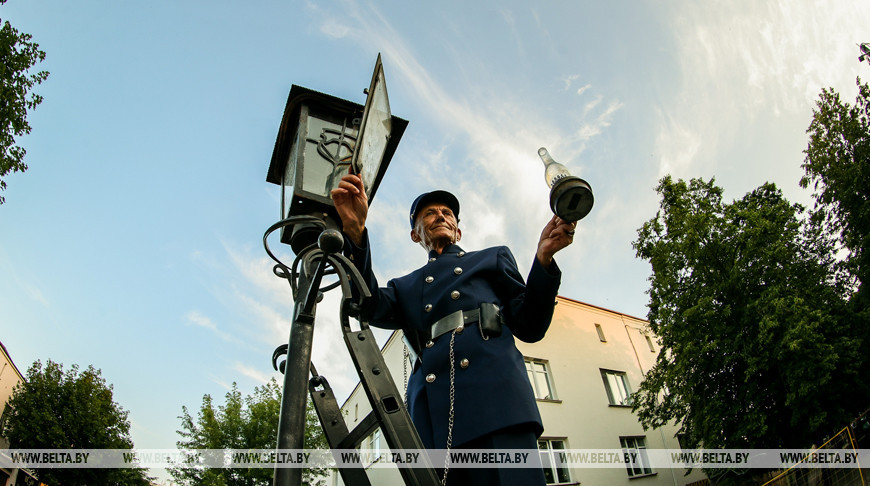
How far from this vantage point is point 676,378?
15.6 metres

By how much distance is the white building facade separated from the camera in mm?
16297

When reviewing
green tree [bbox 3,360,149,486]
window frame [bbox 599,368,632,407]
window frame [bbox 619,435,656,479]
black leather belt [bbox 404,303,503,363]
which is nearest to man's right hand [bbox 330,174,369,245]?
black leather belt [bbox 404,303,503,363]

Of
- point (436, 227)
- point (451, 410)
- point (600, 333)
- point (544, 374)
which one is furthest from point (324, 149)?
point (600, 333)

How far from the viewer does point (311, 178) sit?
2328 mm

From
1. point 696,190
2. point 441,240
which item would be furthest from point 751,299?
point 441,240

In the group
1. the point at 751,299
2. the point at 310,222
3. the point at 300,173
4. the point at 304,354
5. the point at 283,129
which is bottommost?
the point at 304,354

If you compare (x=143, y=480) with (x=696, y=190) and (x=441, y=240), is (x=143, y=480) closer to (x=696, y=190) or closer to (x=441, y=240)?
(x=441, y=240)

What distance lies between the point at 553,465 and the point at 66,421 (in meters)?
21.1

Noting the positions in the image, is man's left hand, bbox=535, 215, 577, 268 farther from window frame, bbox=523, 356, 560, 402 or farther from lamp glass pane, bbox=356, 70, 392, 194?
window frame, bbox=523, 356, 560, 402

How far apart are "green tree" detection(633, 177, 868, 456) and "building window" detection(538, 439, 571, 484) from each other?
11.5ft

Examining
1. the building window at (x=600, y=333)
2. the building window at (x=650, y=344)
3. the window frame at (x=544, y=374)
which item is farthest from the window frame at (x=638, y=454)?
the building window at (x=650, y=344)

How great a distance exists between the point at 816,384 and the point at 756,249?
4.39m

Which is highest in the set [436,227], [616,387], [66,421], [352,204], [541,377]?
[66,421]

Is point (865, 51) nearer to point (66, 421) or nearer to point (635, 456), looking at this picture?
point (635, 456)
